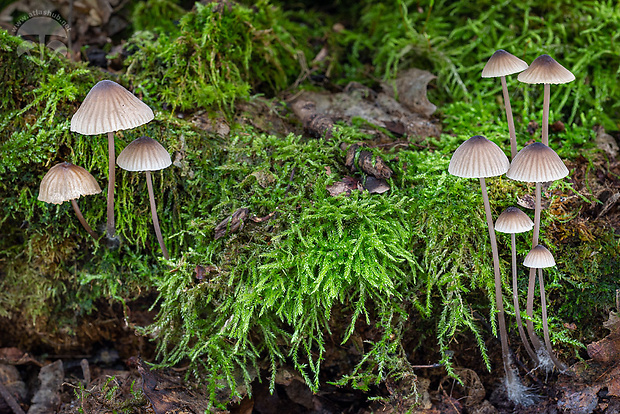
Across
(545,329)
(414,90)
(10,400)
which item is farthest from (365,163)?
(10,400)

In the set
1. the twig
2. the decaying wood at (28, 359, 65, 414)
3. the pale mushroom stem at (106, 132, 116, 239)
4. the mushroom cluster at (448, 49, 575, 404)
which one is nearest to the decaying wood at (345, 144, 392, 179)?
the mushroom cluster at (448, 49, 575, 404)

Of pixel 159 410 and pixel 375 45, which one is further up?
pixel 375 45

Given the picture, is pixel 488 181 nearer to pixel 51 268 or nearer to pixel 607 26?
pixel 607 26

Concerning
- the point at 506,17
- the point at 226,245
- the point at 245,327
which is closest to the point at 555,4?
the point at 506,17

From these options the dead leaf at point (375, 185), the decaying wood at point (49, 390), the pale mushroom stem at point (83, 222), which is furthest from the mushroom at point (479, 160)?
the decaying wood at point (49, 390)

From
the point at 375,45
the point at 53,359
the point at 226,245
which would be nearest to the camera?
the point at 226,245

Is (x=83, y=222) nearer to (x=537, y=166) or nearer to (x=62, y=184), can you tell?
(x=62, y=184)

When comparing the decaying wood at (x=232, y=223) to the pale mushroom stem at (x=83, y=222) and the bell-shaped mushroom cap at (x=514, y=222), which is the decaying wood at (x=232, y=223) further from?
the bell-shaped mushroom cap at (x=514, y=222)
